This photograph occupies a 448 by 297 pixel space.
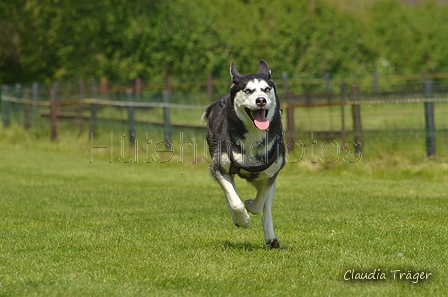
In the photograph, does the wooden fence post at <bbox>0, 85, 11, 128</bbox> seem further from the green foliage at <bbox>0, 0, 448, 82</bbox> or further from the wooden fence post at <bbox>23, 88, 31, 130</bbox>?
the green foliage at <bbox>0, 0, 448, 82</bbox>

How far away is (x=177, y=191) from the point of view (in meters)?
12.6

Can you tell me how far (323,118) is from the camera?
667 inches

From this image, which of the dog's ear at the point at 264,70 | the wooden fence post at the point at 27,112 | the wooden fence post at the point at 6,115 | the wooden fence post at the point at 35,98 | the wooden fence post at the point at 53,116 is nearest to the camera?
the dog's ear at the point at 264,70

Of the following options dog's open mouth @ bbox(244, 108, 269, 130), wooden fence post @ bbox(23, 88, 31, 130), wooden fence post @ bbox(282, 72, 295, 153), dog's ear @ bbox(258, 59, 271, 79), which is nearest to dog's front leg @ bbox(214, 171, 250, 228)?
dog's open mouth @ bbox(244, 108, 269, 130)

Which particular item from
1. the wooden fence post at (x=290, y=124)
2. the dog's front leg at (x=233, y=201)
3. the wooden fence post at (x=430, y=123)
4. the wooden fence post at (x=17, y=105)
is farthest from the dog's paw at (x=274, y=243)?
the wooden fence post at (x=17, y=105)

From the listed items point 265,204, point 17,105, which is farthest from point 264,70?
point 17,105

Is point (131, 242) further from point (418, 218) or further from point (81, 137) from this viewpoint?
point (81, 137)

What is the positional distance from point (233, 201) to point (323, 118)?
10.4 m

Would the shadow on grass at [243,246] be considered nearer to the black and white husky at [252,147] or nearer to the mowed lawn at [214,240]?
the mowed lawn at [214,240]

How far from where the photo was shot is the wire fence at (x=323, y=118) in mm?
14500

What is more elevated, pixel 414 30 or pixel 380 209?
pixel 414 30

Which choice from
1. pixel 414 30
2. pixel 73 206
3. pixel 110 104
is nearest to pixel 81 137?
pixel 110 104

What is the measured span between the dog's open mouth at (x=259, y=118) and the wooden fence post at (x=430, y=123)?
788 cm

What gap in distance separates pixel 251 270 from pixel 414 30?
5821 cm
